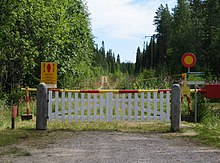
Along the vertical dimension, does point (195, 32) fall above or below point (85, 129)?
above

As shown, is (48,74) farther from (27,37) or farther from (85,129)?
(27,37)

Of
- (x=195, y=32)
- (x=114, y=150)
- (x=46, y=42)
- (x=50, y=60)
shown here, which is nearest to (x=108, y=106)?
(x=114, y=150)

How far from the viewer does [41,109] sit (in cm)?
1085

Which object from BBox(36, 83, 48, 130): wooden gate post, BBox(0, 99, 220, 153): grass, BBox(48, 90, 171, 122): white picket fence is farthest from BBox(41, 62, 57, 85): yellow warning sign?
BBox(36, 83, 48, 130): wooden gate post

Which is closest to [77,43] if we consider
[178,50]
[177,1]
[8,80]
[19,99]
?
[8,80]

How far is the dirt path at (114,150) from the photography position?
684 cm

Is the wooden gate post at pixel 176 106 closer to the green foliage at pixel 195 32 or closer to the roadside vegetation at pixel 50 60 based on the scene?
the roadside vegetation at pixel 50 60

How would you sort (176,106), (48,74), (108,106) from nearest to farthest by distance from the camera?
(176,106) < (108,106) < (48,74)

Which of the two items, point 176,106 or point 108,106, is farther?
point 108,106

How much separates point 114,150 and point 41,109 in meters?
3.86

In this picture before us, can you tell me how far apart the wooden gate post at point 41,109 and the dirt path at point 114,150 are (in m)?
1.26

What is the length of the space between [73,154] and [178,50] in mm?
52939

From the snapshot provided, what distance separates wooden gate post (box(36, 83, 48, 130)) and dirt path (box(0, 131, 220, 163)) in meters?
1.26

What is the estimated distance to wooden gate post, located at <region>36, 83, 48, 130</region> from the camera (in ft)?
35.3
